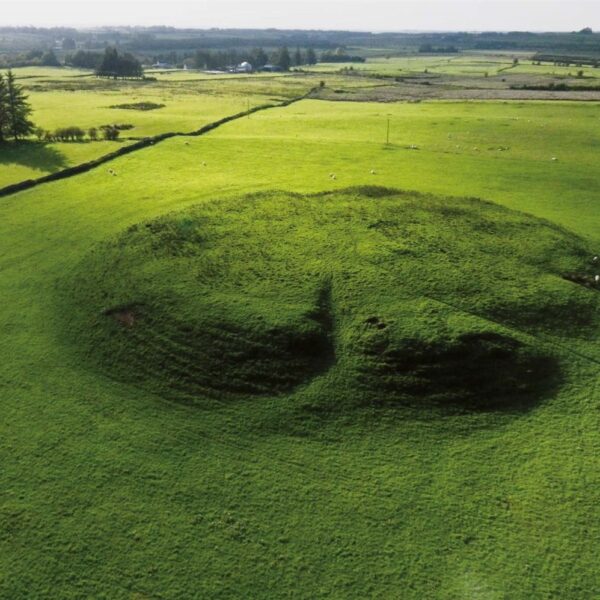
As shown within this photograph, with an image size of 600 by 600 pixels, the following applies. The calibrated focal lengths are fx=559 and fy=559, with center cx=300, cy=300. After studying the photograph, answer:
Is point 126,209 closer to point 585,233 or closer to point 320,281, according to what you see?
point 320,281

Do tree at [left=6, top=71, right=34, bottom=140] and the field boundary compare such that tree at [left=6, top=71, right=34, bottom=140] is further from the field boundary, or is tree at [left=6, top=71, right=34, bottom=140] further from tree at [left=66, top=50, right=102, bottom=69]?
tree at [left=66, top=50, right=102, bottom=69]

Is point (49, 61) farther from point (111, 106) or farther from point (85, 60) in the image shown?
point (111, 106)

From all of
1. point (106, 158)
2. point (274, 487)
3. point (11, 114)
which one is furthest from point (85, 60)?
point (274, 487)

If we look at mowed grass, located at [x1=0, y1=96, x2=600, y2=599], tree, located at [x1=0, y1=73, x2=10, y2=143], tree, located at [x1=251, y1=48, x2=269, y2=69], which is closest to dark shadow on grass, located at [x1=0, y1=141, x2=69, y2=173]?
tree, located at [x1=0, y1=73, x2=10, y2=143]

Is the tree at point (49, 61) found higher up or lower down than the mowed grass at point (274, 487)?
higher up

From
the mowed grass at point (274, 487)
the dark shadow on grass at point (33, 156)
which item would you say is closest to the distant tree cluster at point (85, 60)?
the dark shadow on grass at point (33, 156)

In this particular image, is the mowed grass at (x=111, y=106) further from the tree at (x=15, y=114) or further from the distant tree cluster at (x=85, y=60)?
the distant tree cluster at (x=85, y=60)
